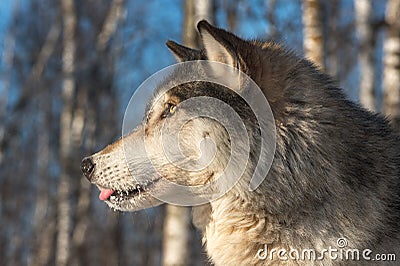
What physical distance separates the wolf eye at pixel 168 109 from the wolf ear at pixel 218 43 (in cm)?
38

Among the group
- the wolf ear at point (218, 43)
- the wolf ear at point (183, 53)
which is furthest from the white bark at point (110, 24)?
the wolf ear at point (218, 43)

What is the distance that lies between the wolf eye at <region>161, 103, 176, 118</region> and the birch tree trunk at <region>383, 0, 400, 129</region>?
397 centimetres

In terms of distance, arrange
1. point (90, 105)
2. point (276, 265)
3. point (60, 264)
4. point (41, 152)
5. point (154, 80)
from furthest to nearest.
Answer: point (41, 152) → point (90, 105) → point (60, 264) → point (154, 80) → point (276, 265)

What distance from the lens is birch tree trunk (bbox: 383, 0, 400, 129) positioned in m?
6.74

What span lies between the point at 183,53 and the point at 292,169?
3.56 ft

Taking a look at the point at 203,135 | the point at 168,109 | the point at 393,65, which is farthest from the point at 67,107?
the point at 203,135

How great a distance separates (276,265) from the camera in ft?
9.77

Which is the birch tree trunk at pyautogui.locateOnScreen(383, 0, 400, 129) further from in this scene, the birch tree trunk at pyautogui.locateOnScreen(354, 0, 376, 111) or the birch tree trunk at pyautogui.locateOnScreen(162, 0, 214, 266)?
the birch tree trunk at pyautogui.locateOnScreen(162, 0, 214, 266)

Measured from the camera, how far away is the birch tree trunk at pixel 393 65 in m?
6.74

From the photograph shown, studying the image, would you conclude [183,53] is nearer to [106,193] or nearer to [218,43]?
[218,43]

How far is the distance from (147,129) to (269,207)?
87 cm

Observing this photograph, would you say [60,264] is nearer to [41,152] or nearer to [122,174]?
[122,174]

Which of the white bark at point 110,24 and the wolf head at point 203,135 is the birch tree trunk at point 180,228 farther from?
the white bark at point 110,24

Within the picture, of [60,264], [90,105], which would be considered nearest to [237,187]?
[60,264]
